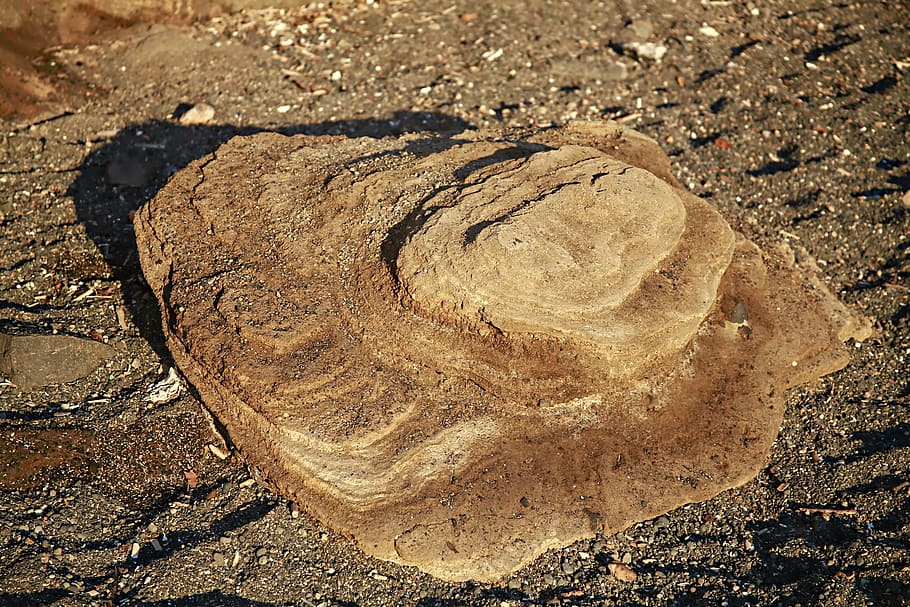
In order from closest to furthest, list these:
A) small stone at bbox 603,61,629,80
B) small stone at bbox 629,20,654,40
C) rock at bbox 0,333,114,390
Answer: rock at bbox 0,333,114,390 → small stone at bbox 603,61,629,80 → small stone at bbox 629,20,654,40

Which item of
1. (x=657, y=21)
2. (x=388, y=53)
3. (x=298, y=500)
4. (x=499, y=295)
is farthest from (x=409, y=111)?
(x=298, y=500)

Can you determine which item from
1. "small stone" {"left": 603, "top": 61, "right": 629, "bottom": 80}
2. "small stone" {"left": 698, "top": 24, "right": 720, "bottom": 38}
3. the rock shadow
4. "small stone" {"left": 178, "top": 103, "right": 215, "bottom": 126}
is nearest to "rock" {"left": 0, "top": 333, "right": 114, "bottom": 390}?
the rock shadow

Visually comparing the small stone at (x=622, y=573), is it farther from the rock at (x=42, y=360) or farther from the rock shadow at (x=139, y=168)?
the rock at (x=42, y=360)

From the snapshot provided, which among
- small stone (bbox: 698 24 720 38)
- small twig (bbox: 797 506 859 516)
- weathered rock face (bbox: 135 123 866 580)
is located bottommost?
small twig (bbox: 797 506 859 516)

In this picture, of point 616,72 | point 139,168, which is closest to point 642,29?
point 616,72

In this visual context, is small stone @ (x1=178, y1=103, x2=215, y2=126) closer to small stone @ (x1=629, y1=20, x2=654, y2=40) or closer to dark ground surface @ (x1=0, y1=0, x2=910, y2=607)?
dark ground surface @ (x1=0, y1=0, x2=910, y2=607)

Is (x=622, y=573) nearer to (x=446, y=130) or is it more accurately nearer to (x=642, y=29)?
(x=446, y=130)
